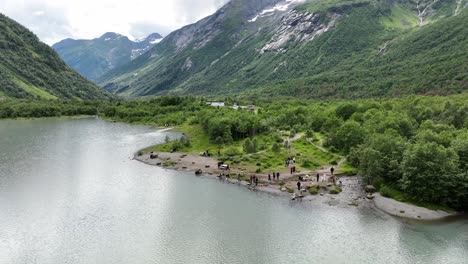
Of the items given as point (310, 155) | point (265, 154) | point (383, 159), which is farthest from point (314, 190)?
point (265, 154)

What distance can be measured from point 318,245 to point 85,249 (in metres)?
34.9

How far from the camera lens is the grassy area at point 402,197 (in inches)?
3000

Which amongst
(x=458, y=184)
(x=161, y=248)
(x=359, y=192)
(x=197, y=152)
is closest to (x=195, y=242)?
(x=161, y=248)

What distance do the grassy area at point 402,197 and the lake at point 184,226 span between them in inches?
200

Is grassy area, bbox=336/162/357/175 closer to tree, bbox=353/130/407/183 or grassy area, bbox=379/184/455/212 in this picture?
tree, bbox=353/130/407/183

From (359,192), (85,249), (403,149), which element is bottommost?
(85,249)

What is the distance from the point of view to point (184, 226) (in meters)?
70.1

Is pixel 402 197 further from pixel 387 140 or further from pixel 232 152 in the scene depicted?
pixel 232 152

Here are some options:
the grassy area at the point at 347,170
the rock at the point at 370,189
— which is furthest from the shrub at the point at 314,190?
the grassy area at the point at 347,170

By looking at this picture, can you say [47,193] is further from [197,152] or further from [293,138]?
[293,138]

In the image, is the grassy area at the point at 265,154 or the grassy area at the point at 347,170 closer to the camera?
the grassy area at the point at 347,170

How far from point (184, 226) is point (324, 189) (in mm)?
34142

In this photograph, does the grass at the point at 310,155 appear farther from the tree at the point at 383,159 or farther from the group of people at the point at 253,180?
the tree at the point at 383,159

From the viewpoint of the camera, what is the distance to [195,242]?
6328 centimetres
